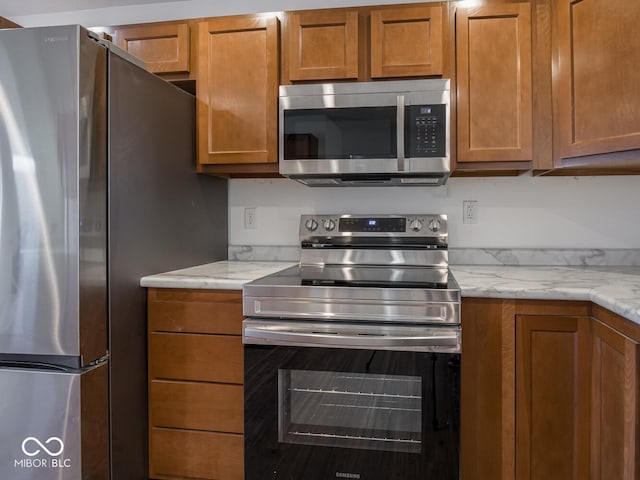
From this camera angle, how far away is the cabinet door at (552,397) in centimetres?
151

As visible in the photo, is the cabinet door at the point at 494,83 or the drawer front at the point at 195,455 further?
the cabinet door at the point at 494,83

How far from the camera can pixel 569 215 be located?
215cm

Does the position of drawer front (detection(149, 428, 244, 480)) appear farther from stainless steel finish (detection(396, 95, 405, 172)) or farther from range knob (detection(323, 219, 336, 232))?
stainless steel finish (detection(396, 95, 405, 172))

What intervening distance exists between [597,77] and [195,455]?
210 centimetres

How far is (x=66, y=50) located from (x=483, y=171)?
1691 millimetres

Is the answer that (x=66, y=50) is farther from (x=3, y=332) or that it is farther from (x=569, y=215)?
(x=569, y=215)

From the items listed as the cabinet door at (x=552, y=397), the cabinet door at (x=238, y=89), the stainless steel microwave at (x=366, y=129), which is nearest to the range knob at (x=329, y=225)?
the stainless steel microwave at (x=366, y=129)

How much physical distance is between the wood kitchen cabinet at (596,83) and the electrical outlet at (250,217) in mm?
1473

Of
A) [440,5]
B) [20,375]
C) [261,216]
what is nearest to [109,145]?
[20,375]

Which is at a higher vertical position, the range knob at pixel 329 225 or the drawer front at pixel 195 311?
the range knob at pixel 329 225

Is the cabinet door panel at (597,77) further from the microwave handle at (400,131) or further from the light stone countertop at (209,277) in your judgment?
the light stone countertop at (209,277)

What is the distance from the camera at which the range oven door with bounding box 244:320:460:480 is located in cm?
148

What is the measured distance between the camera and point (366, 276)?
185 centimetres

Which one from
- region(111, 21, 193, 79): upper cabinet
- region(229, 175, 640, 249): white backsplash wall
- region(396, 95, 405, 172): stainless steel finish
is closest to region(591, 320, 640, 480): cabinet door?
region(229, 175, 640, 249): white backsplash wall
